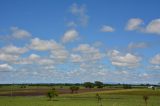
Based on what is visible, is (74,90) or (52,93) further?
(74,90)

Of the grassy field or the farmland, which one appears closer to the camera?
the grassy field

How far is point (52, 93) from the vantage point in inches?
4951

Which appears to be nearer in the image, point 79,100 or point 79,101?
point 79,101

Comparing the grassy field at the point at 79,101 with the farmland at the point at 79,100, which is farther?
the farmland at the point at 79,100

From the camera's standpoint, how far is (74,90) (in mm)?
181875

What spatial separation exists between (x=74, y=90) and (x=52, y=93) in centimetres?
5678
